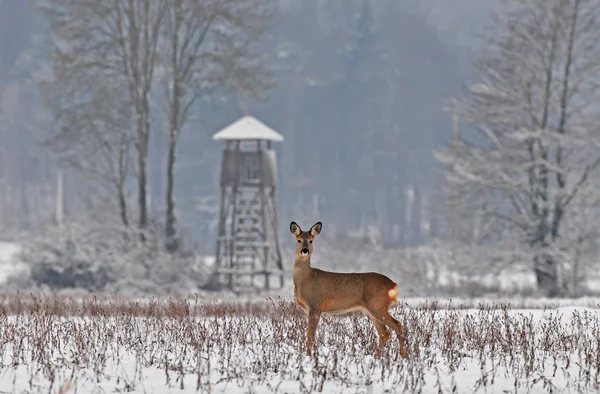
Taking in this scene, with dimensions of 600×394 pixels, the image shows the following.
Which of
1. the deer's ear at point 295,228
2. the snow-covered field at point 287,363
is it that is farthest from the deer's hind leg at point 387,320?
the deer's ear at point 295,228

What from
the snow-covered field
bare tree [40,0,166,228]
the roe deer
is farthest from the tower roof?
the roe deer

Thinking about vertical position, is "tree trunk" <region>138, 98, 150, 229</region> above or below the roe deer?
Result: above

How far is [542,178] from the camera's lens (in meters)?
26.7

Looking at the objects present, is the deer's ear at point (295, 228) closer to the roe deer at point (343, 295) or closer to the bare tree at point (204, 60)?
the roe deer at point (343, 295)

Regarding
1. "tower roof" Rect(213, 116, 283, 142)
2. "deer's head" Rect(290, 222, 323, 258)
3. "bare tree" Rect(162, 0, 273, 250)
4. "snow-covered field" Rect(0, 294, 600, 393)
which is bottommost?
"snow-covered field" Rect(0, 294, 600, 393)

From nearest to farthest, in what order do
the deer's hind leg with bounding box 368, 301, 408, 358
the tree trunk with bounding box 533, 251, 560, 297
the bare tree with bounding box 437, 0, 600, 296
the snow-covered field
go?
the snow-covered field → the deer's hind leg with bounding box 368, 301, 408, 358 → the tree trunk with bounding box 533, 251, 560, 297 → the bare tree with bounding box 437, 0, 600, 296

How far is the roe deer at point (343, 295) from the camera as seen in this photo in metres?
9.97

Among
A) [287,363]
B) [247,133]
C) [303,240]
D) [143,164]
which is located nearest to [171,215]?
[143,164]

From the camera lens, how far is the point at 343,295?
999cm

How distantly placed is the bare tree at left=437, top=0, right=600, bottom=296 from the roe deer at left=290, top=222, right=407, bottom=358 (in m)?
16.5

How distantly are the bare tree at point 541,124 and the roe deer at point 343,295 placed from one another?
54.1 feet

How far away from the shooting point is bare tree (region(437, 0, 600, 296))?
2619 cm

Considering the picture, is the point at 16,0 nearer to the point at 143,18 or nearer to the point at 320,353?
the point at 143,18

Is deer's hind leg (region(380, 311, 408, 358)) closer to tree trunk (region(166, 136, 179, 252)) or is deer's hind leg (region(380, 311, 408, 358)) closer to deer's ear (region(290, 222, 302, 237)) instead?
deer's ear (region(290, 222, 302, 237))
